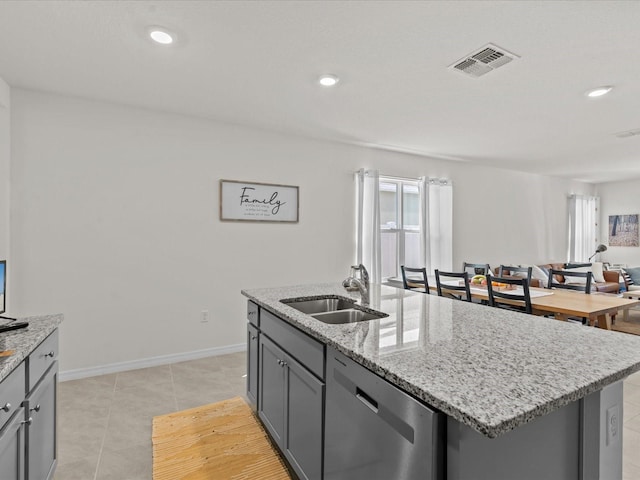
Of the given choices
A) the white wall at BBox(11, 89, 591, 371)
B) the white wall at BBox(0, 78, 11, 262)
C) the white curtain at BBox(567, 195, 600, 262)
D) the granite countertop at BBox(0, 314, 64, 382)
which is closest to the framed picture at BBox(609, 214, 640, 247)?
the white curtain at BBox(567, 195, 600, 262)

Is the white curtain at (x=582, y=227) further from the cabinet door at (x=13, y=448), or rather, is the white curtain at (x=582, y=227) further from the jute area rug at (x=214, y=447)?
the cabinet door at (x=13, y=448)

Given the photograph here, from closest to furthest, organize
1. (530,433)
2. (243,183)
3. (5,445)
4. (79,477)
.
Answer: (530,433) → (5,445) → (79,477) → (243,183)

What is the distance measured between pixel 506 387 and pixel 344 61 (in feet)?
7.46

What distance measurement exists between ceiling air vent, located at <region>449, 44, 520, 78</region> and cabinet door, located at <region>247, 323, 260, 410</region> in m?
2.34

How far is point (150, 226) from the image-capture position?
134 inches

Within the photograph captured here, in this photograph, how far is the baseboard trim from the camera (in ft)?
10.2

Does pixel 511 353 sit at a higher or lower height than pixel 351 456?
higher

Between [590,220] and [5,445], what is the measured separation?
923 cm

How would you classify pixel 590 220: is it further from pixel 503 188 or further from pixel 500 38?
pixel 500 38

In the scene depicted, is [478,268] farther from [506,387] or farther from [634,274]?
[506,387]

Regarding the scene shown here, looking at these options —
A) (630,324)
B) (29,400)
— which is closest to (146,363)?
(29,400)

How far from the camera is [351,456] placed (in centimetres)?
126

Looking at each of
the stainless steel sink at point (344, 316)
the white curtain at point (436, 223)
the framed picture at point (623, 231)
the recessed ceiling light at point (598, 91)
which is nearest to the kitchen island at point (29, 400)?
the stainless steel sink at point (344, 316)

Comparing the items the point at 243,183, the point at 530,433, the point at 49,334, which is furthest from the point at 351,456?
the point at 243,183
